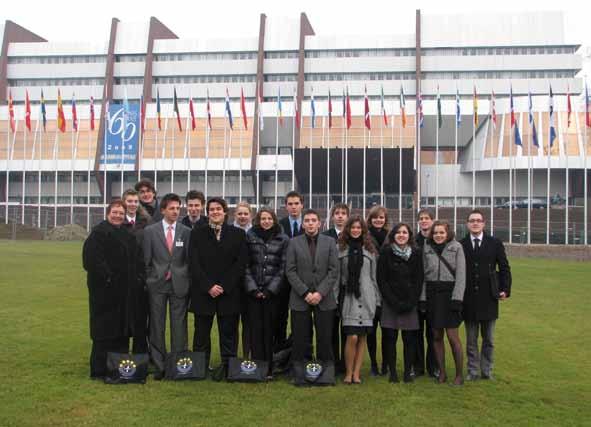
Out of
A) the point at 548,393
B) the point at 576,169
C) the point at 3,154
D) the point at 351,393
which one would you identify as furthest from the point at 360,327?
the point at 3,154

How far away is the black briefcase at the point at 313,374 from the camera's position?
654 centimetres

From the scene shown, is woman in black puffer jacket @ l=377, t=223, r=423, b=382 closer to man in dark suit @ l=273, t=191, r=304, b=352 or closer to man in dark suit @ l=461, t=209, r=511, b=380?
man in dark suit @ l=461, t=209, r=511, b=380

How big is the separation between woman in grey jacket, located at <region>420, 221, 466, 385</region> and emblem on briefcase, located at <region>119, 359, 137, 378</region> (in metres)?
3.20

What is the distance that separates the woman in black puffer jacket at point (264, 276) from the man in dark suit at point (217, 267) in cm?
13

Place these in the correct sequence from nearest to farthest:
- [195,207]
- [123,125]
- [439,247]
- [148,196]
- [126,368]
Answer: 1. [126,368]
2. [439,247]
3. [195,207]
4. [148,196]
5. [123,125]

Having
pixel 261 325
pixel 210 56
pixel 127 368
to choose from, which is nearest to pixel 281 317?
pixel 261 325

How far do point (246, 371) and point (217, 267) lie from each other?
1.15 meters

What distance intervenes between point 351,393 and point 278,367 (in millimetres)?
1259

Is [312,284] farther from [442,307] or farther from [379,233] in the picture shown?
[442,307]

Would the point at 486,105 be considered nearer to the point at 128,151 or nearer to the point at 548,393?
the point at 128,151

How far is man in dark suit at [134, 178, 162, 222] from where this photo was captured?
25.8 feet

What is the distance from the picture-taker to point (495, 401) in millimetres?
6129

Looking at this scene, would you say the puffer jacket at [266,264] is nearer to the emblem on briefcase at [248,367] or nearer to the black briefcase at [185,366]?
the emblem on briefcase at [248,367]

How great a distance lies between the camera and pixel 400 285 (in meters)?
6.77
